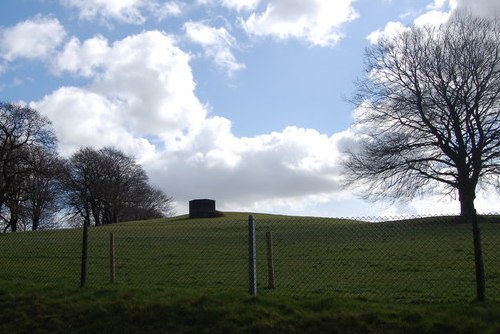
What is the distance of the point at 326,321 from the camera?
23.6ft

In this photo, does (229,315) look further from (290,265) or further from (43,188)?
(43,188)

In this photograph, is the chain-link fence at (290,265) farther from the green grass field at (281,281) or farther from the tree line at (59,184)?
the tree line at (59,184)

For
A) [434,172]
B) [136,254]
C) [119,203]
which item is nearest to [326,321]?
[136,254]

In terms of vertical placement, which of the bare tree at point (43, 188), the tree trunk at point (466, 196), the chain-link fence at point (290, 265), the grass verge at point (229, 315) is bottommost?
the grass verge at point (229, 315)

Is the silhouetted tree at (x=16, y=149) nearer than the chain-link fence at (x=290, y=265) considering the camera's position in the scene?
No

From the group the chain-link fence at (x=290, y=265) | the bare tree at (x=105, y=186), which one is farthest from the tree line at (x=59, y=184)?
the chain-link fence at (x=290, y=265)

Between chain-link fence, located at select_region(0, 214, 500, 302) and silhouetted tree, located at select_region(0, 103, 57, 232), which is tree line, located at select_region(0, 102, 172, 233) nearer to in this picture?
silhouetted tree, located at select_region(0, 103, 57, 232)

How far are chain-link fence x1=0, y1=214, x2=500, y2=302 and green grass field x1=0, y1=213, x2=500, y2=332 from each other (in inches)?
1.2

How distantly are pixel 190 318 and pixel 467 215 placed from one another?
26.6m

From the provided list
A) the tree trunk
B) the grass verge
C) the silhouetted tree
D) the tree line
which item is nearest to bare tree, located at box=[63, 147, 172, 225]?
the tree line

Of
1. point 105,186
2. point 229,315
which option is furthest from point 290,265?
point 105,186

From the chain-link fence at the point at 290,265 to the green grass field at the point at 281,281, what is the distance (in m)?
0.03

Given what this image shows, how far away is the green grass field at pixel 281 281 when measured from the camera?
293 inches

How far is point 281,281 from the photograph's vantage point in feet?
38.5
